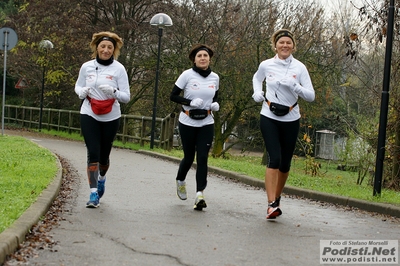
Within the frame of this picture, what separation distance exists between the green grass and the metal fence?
8520 mm

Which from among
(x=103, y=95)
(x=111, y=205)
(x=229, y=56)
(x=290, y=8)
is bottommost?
(x=111, y=205)

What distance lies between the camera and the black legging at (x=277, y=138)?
7594mm

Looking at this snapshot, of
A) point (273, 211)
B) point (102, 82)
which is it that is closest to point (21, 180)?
point (102, 82)

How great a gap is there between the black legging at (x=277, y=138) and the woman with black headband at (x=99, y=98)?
5.36 feet

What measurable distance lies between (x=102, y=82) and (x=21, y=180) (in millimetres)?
2279

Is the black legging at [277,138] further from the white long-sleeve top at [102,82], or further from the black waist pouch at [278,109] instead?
the white long-sleeve top at [102,82]

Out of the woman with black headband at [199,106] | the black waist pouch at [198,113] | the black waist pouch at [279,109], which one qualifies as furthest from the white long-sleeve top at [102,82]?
the black waist pouch at [279,109]

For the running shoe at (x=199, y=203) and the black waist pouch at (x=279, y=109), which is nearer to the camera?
the black waist pouch at (x=279, y=109)

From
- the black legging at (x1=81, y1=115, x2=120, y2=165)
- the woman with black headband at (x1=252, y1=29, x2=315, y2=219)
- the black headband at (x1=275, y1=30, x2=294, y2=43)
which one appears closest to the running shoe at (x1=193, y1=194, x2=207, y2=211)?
the woman with black headband at (x1=252, y1=29, x2=315, y2=219)

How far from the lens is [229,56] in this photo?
2728 cm

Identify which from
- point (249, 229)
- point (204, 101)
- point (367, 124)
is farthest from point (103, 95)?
point (367, 124)

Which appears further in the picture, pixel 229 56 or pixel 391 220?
pixel 229 56

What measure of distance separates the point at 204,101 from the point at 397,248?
301cm

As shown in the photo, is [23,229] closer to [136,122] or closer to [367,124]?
[367,124]
